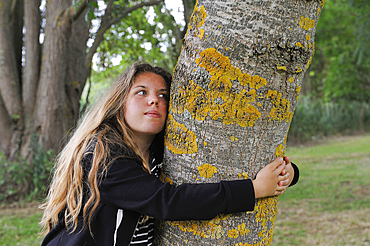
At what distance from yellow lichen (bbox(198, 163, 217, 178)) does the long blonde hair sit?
35 centimetres

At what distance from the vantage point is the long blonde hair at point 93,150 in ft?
4.78

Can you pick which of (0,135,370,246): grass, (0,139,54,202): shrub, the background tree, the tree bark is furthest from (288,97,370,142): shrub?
the tree bark

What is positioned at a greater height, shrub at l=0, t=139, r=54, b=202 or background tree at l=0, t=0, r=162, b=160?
background tree at l=0, t=0, r=162, b=160

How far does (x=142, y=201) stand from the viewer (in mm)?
1343

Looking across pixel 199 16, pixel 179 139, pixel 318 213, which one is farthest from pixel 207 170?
pixel 318 213

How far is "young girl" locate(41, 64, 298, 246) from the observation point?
130 cm

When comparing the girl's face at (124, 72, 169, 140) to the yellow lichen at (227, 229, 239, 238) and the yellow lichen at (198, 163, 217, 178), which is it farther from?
the yellow lichen at (227, 229, 239, 238)

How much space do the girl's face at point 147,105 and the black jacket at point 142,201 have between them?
0.21 meters

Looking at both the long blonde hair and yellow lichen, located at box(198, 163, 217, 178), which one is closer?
yellow lichen, located at box(198, 163, 217, 178)

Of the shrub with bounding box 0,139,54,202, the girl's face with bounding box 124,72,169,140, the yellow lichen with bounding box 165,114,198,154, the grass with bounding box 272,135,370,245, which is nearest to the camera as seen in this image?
the yellow lichen with bounding box 165,114,198,154

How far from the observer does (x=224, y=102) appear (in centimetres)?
130

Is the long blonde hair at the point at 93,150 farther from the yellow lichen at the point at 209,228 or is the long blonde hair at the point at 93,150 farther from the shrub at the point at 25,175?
the shrub at the point at 25,175

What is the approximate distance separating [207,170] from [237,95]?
0.35 m

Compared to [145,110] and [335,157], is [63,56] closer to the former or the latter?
[145,110]
